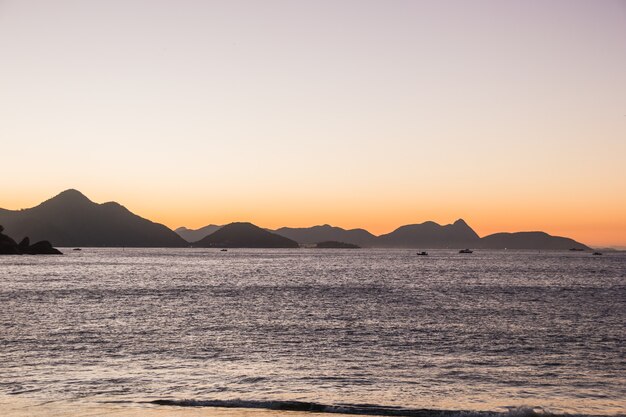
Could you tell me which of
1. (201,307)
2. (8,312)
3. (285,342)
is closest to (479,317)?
(285,342)

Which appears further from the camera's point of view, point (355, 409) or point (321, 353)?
point (321, 353)

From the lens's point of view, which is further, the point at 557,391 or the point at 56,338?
the point at 56,338

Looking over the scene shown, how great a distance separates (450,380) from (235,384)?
9.82 meters

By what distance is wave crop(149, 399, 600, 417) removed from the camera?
21.8m

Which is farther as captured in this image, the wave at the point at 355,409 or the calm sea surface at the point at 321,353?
the calm sea surface at the point at 321,353

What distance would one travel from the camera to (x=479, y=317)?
188 feet

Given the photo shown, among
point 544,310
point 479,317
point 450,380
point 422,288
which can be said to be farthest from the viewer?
point 422,288

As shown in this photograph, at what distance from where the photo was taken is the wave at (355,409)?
21.8 meters

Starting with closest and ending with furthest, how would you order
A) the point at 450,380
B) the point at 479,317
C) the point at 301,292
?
the point at 450,380 → the point at 479,317 → the point at 301,292

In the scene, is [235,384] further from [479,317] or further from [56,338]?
[479,317]

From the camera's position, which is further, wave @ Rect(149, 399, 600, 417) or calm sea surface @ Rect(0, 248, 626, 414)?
calm sea surface @ Rect(0, 248, 626, 414)

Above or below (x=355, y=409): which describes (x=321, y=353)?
below

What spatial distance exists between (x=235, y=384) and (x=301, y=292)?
200 feet

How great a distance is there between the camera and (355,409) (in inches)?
878
